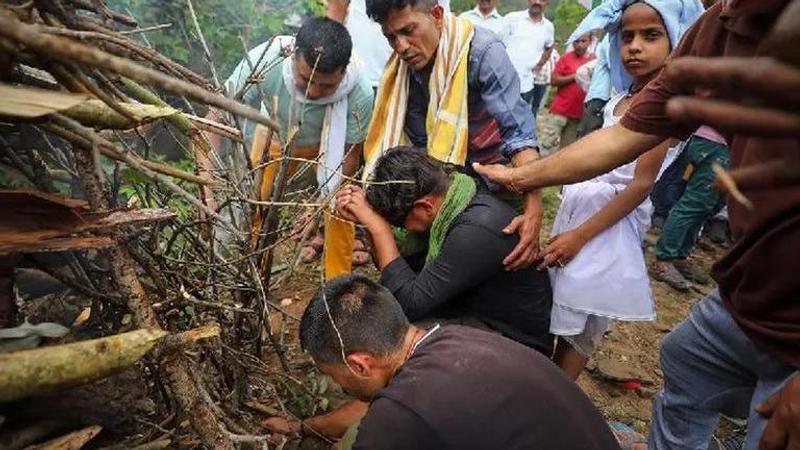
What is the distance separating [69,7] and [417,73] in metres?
2.24

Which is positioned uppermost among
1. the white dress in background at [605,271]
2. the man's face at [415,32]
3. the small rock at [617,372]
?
the man's face at [415,32]

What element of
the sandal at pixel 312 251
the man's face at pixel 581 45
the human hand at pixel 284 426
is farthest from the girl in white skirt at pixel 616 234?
the man's face at pixel 581 45

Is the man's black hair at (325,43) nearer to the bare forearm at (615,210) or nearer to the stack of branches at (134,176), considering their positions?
the stack of branches at (134,176)

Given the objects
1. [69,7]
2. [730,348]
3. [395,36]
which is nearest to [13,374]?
[69,7]

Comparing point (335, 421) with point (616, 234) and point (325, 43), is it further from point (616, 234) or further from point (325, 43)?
point (325, 43)

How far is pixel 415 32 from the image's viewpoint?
9.59 feet

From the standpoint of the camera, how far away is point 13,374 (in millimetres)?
995

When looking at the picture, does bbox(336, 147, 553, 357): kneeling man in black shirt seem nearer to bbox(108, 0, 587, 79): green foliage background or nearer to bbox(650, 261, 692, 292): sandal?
bbox(650, 261, 692, 292): sandal

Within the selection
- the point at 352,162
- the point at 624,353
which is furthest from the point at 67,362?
the point at 624,353

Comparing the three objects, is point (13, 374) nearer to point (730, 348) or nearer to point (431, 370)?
point (431, 370)

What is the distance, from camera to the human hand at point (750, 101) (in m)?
0.72

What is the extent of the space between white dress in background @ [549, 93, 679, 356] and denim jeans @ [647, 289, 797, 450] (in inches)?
17.3

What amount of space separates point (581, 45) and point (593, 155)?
201 inches

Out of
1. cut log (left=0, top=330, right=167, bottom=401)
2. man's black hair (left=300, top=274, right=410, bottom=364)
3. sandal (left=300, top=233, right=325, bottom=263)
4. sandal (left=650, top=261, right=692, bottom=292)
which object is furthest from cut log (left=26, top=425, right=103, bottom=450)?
sandal (left=650, top=261, right=692, bottom=292)
